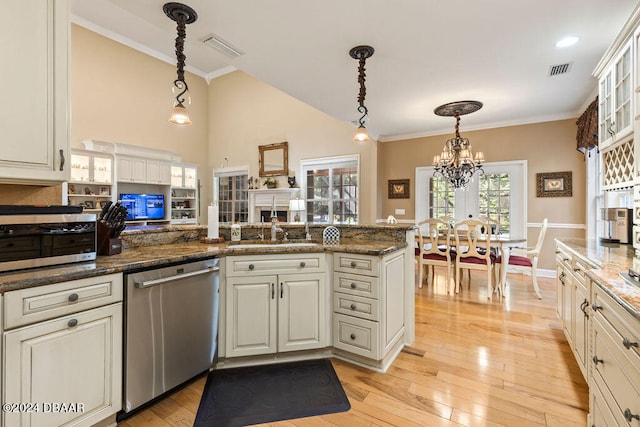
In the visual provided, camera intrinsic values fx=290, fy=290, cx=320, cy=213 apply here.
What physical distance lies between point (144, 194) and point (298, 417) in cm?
637

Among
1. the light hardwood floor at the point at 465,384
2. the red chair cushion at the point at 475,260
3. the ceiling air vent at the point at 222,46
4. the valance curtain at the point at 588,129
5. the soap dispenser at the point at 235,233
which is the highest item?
the ceiling air vent at the point at 222,46

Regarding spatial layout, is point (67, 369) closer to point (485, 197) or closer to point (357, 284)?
point (357, 284)

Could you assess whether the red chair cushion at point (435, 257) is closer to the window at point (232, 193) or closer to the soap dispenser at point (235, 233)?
the soap dispenser at point (235, 233)

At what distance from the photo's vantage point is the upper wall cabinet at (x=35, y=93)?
1.41 meters

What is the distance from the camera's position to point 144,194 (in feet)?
21.4

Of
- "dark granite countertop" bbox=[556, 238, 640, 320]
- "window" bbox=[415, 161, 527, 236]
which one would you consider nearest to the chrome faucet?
"dark granite countertop" bbox=[556, 238, 640, 320]

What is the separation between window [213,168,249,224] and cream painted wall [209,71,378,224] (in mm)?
293

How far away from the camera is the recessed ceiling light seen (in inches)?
102

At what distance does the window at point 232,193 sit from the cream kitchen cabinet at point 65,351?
21.0ft

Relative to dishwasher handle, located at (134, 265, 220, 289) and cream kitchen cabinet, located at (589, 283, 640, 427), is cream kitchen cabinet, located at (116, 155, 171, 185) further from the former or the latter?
cream kitchen cabinet, located at (589, 283, 640, 427)

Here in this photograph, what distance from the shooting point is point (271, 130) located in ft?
24.5

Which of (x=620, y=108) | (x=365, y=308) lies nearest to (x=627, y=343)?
(x=365, y=308)

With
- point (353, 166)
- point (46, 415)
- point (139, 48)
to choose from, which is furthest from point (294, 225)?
point (139, 48)

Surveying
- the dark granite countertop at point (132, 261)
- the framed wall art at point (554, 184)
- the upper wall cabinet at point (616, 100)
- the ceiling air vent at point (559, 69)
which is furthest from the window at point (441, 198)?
the dark granite countertop at point (132, 261)
